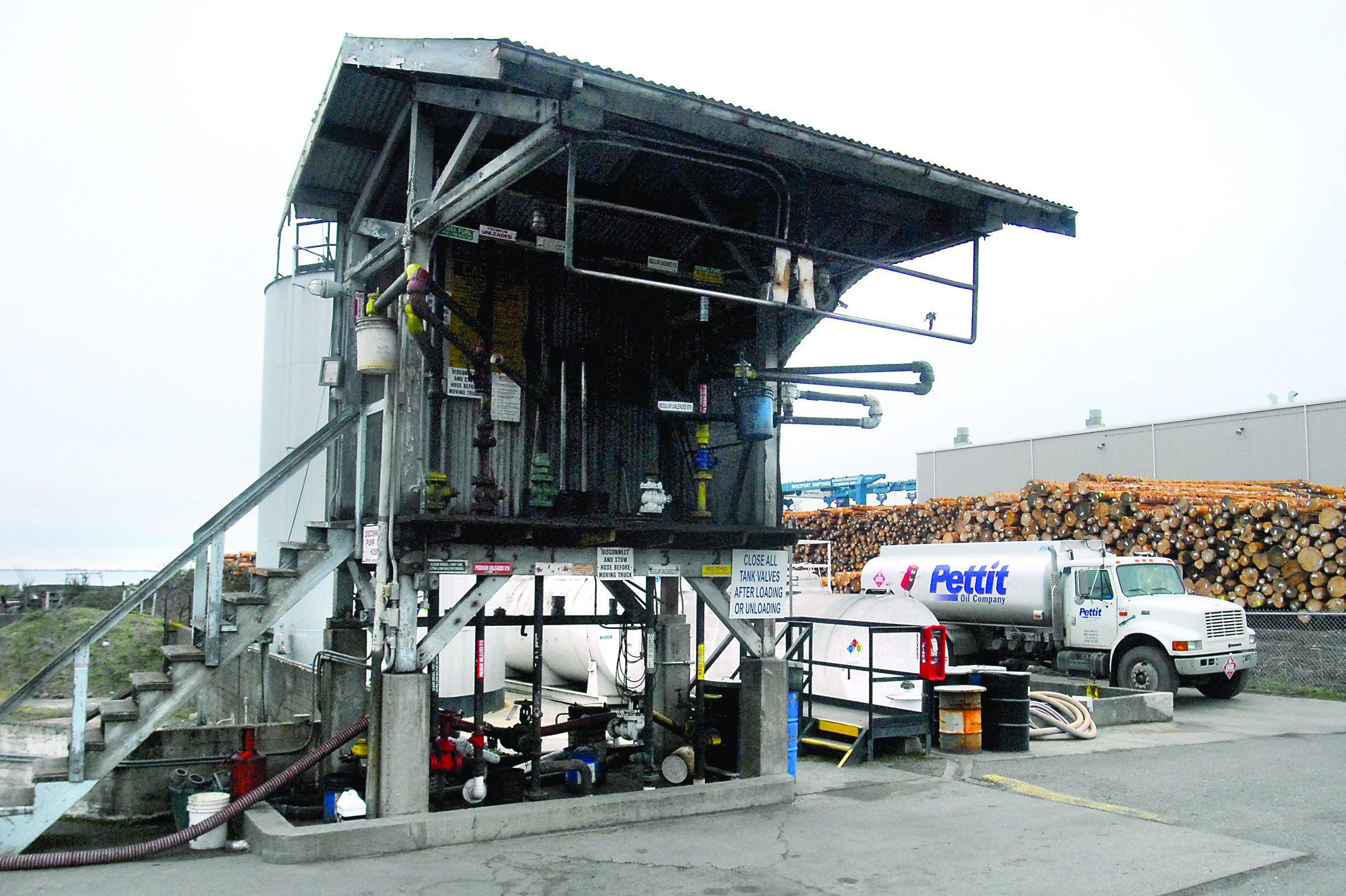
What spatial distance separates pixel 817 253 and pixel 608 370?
265 cm

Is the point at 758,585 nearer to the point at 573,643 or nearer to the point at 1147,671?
the point at 573,643

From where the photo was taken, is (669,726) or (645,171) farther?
(669,726)

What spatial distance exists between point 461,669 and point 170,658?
25.9ft

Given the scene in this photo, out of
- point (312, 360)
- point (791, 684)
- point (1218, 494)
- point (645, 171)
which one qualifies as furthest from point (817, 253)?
point (1218, 494)

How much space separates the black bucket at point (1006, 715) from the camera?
13.0 meters

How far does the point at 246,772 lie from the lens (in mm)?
9070

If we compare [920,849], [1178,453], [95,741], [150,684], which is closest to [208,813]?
[95,741]

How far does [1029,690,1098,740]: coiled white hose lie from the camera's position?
1400 centimetres

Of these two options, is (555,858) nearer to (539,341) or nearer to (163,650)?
(163,650)

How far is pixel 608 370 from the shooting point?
1048cm

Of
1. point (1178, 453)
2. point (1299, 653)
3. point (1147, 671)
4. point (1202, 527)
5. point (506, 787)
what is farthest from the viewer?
point (1178, 453)

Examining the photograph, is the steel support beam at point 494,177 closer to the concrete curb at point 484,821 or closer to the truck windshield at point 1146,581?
the concrete curb at point 484,821

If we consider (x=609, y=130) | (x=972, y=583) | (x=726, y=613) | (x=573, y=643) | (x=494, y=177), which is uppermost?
(x=609, y=130)

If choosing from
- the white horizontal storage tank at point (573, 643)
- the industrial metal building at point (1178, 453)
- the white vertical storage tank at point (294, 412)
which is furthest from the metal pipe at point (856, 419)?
the industrial metal building at point (1178, 453)
